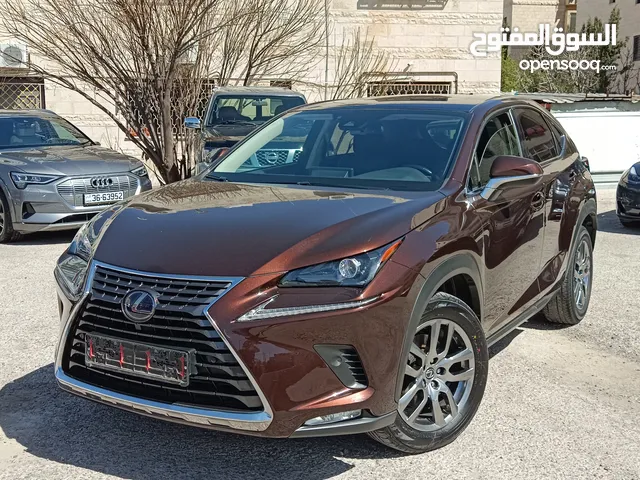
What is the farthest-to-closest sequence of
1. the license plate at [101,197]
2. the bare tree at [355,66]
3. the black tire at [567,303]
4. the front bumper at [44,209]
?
the bare tree at [355,66], the license plate at [101,197], the front bumper at [44,209], the black tire at [567,303]

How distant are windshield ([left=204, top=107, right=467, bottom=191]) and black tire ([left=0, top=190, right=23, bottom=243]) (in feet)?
17.1

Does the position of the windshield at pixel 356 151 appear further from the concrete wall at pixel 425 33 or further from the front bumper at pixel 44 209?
the concrete wall at pixel 425 33

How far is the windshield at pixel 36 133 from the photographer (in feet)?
32.6

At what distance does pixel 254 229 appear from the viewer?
323cm

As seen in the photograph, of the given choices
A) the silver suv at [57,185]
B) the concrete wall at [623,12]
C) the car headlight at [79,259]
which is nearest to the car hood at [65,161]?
the silver suv at [57,185]

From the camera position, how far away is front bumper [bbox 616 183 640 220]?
1008 centimetres

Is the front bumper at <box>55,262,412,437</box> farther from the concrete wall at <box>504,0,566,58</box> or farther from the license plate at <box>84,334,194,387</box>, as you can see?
the concrete wall at <box>504,0,566,58</box>

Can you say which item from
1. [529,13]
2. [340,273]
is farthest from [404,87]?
[529,13]

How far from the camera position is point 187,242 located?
10.4 ft

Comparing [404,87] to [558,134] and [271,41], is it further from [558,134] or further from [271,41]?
[558,134]

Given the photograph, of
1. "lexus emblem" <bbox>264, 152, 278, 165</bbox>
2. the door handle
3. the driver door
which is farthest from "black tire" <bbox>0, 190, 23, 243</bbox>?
the door handle

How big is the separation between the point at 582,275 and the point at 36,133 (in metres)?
7.57

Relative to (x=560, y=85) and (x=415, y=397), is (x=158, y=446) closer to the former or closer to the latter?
(x=415, y=397)

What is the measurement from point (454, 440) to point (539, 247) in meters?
1.51
